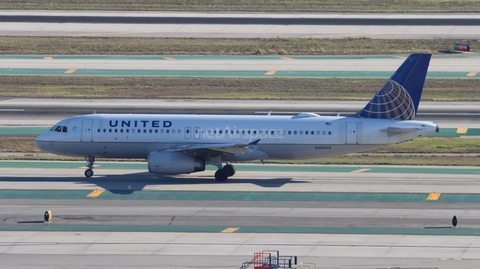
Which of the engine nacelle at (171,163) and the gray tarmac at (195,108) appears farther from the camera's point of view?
the gray tarmac at (195,108)

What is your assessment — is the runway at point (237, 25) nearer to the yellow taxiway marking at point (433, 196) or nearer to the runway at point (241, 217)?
the runway at point (241, 217)

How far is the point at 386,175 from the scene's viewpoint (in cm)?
5309

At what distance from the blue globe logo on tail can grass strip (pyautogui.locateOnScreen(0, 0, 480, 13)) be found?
67.4 metres

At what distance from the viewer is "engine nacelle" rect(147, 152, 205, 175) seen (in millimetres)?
50625

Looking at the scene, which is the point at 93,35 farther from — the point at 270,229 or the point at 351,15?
the point at 270,229

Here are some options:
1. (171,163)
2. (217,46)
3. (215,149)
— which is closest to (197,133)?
(215,149)

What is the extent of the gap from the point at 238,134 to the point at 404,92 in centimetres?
979

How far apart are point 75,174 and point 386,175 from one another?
59.8 ft

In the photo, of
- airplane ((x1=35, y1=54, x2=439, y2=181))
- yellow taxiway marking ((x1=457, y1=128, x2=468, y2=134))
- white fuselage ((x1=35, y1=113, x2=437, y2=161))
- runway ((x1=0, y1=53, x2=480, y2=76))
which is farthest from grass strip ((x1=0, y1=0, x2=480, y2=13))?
airplane ((x1=35, y1=54, x2=439, y2=181))

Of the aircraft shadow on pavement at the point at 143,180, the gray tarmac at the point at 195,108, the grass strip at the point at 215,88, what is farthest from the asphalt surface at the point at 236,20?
the aircraft shadow on pavement at the point at 143,180

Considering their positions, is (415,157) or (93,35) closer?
(415,157)

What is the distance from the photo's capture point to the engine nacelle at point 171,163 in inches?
1993

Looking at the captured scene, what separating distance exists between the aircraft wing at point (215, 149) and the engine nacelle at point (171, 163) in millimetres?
481

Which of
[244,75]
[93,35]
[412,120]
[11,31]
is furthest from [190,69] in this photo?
[412,120]
